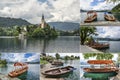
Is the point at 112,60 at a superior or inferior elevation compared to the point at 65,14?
inferior

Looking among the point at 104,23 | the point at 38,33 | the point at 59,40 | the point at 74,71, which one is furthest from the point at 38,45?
the point at 104,23

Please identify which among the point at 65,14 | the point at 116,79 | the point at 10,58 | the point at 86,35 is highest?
the point at 65,14

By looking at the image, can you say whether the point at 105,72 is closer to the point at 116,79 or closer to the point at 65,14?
the point at 116,79

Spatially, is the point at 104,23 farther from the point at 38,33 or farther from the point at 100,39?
the point at 38,33

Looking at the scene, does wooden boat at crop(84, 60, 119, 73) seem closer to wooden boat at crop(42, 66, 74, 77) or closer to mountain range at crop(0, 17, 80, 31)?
wooden boat at crop(42, 66, 74, 77)

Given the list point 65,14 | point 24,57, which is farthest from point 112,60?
point 24,57

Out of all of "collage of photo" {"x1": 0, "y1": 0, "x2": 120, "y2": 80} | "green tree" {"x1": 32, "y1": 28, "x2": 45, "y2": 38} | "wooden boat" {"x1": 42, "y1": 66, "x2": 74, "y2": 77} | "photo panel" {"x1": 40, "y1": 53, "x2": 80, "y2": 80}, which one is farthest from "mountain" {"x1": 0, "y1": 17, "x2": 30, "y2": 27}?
"wooden boat" {"x1": 42, "y1": 66, "x2": 74, "y2": 77}
